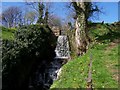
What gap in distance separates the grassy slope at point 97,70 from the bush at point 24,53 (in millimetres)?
2326

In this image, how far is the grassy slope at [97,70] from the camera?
9.69 m

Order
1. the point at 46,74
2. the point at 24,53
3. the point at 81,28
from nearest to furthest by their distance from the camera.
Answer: the point at 24,53 < the point at 46,74 < the point at 81,28

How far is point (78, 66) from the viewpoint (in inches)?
488

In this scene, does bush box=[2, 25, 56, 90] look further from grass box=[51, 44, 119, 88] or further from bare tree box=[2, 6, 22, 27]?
bare tree box=[2, 6, 22, 27]

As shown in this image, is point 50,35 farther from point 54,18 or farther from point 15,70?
point 54,18

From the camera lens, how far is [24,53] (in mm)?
14672

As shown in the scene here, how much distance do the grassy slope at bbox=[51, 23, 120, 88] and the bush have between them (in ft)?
7.63

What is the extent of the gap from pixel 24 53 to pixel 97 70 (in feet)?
16.0

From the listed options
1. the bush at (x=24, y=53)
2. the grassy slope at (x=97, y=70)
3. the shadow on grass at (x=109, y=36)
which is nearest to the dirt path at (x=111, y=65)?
the grassy slope at (x=97, y=70)

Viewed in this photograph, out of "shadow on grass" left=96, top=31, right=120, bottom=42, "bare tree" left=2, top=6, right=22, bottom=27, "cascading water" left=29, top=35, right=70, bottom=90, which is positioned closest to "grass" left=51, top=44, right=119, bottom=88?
"cascading water" left=29, top=35, right=70, bottom=90

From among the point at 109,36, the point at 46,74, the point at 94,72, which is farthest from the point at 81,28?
the point at 94,72

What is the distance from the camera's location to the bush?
41.5 feet

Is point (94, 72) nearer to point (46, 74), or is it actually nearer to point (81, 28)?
point (46, 74)

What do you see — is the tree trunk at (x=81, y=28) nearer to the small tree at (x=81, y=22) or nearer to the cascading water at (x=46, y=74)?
the small tree at (x=81, y=22)
